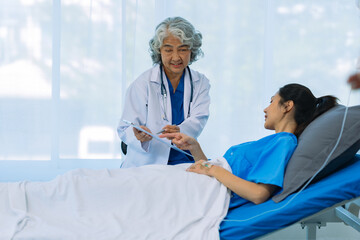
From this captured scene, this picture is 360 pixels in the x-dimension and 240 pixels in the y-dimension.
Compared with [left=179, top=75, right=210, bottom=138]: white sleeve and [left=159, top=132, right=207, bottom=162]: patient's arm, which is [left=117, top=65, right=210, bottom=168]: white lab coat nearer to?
[left=179, top=75, right=210, bottom=138]: white sleeve

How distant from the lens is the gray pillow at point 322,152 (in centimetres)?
145

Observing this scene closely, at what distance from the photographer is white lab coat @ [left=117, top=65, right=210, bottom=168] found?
2211mm

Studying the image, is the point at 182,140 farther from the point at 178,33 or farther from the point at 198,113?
the point at 178,33

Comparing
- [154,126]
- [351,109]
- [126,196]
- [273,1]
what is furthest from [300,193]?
[273,1]

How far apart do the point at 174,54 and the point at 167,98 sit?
10.2 inches

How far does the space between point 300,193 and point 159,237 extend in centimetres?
52

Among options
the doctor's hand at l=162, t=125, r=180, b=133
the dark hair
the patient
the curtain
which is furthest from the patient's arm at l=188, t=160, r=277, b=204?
the curtain

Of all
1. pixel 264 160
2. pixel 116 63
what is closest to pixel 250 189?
pixel 264 160

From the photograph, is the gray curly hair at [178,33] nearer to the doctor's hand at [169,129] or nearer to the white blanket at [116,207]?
the doctor's hand at [169,129]

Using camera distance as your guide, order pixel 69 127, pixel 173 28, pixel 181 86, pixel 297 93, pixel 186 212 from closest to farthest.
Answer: pixel 186 212 → pixel 297 93 → pixel 173 28 → pixel 181 86 → pixel 69 127

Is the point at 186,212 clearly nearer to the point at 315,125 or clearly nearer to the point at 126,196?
the point at 126,196

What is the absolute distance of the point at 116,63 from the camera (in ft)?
12.1

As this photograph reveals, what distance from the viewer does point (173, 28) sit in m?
2.16

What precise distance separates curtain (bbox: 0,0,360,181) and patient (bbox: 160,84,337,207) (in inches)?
78.1
